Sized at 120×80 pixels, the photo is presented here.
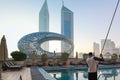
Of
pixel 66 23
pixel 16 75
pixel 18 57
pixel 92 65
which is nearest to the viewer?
pixel 92 65

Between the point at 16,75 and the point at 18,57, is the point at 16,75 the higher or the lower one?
the lower one

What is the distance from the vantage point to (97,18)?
2573 centimetres

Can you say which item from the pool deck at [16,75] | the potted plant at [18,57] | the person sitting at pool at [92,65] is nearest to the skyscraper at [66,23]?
the potted plant at [18,57]

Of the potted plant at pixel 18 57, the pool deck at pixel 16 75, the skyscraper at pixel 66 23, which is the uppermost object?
the skyscraper at pixel 66 23

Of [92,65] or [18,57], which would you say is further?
[18,57]

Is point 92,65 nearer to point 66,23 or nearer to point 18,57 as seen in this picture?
point 18,57

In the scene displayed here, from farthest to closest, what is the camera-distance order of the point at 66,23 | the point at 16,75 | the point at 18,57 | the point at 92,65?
the point at 66,23 < the point at 18,57 < the point at 16,75 < the point at 92,65

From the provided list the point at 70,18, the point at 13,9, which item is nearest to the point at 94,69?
the point at 13,9

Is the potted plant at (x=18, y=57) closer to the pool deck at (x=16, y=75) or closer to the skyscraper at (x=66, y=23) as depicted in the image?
the pool deck at (x=16, y=75)

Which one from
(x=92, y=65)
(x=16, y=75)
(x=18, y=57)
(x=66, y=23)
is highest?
(x=66, y=23)

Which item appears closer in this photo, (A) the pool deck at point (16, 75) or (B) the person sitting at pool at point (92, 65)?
(B) the person sitting at pool at point (92, 65)

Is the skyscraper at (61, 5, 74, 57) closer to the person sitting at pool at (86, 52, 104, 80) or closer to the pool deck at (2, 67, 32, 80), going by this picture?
the pool deck at (2, 67, 32, 80)

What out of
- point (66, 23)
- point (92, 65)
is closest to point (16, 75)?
point (92, 65)

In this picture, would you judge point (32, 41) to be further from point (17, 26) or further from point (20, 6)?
point (20, 6)
